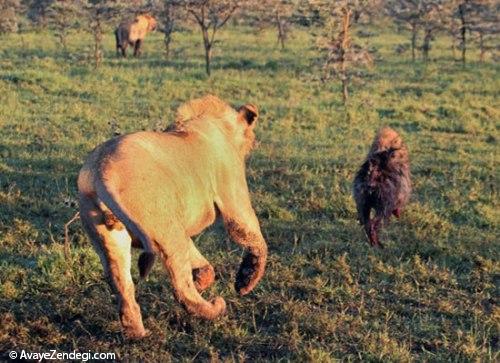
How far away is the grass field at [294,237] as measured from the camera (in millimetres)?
4297

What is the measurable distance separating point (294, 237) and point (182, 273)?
250cm

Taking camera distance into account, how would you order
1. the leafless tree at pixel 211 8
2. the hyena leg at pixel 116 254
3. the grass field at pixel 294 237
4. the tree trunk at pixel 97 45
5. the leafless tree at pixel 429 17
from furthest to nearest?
the leafless tree at pixel 429 17 < the leafless tree at pixel 211 8 < the tree trunk at pixel 97 45 < the grass field at pixel 294 237 < the hyena leg at pixel 116 254

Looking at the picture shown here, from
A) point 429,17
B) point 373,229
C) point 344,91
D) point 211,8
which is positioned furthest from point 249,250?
point 429,17

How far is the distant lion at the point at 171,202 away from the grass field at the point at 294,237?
1.13 ft

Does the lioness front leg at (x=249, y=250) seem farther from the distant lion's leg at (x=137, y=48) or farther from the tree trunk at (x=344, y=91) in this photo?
the distant lion's leg at (x=137, y=48)

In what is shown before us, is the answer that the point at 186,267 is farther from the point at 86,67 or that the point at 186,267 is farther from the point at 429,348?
the point at 86,67

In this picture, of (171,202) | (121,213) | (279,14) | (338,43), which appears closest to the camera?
(121,213)

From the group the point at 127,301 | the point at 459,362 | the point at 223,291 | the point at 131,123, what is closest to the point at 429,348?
the point at 459,362

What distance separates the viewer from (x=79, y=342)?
4203mm

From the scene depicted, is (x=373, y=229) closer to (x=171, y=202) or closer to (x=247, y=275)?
(x=247, y=275)

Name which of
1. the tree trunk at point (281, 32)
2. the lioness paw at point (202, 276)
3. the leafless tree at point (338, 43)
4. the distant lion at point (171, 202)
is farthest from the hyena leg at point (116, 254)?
the tree trunk at point (281, 32)

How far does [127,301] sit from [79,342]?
445 mm

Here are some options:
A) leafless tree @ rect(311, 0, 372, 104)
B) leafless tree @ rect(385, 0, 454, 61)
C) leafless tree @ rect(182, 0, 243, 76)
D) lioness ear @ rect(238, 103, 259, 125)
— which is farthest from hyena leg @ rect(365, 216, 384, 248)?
leafless tree @ rect(385, 0, 454, 61)

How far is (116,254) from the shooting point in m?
3.96
